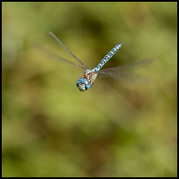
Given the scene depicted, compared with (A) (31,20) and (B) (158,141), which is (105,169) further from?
(A) (31,20)

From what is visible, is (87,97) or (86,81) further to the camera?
(87,97)

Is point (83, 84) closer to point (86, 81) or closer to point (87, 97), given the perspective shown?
point (86, 81)

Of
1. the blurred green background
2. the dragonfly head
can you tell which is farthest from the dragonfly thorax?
the blurred green background

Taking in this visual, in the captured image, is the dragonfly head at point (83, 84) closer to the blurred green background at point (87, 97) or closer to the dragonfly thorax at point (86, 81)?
the dragonfly thorax at point (86, 81)

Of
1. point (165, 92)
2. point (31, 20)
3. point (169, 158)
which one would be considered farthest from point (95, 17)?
point (169, 158)

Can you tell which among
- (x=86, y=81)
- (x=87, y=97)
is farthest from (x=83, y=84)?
(x=87, y=97)

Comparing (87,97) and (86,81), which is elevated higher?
(87,97)

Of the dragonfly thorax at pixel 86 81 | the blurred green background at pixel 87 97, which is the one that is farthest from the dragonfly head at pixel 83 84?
the blurred green background at pixel 87 97
